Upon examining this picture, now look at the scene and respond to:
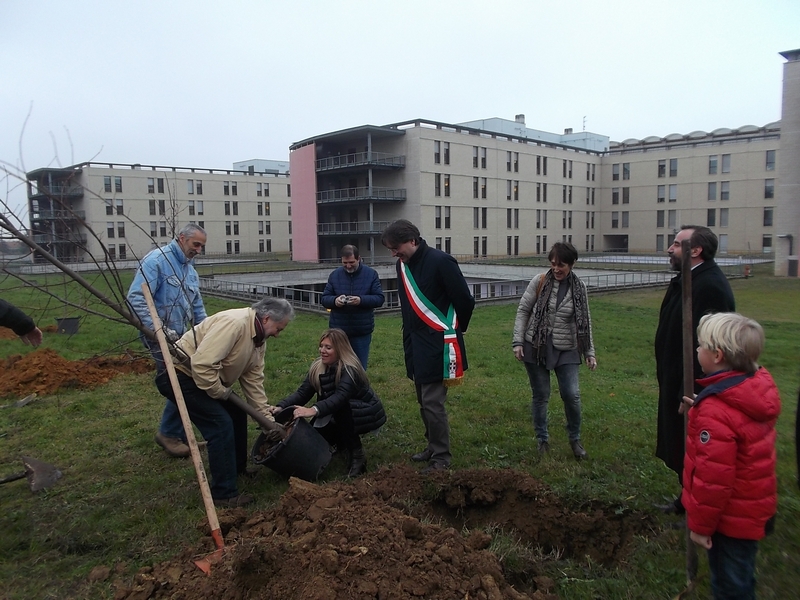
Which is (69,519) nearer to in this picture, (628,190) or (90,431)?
(90,431)

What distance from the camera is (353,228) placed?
4966 centimetres

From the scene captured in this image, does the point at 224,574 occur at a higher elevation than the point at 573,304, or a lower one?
lower

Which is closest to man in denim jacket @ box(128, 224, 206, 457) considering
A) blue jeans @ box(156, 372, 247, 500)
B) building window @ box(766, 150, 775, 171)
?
blue jeans @ box(156, 372, 247, 500)

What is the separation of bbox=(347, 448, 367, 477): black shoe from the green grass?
13cm

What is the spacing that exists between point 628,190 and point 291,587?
7063cm

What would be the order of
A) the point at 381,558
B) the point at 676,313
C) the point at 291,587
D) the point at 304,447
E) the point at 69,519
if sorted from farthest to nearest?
the point at 304,447 < the point at 69,519 < the point at 676,313 < the point at 381,558 < the point at 291,587

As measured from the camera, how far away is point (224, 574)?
3162mm

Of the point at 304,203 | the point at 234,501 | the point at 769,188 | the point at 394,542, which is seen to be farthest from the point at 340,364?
the point at 769,188

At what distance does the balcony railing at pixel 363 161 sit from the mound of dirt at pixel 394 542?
44135mm

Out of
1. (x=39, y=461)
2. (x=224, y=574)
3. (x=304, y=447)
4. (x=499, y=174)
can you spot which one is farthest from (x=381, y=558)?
(x=499, y=174)

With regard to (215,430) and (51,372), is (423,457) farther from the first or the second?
(51,372)

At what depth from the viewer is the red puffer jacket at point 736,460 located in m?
2.79

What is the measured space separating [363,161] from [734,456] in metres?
46.7

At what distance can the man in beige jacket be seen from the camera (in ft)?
14.6
